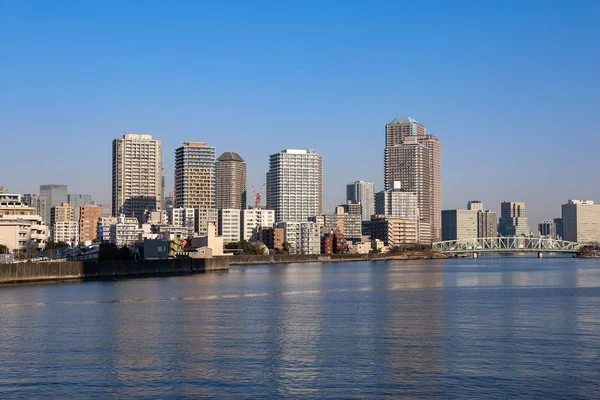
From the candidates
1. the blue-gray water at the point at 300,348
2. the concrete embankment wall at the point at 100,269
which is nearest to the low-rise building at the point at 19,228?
the concrete embankment wall at the point at 100,269

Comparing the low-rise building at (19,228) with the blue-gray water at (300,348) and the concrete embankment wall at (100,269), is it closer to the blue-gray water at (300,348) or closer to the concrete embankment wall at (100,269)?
the concrete embankment wall at (100,269)

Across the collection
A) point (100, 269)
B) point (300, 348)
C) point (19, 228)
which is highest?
point (19, 228)

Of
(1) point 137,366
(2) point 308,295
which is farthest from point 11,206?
(1) point 137,366

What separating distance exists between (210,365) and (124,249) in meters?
113

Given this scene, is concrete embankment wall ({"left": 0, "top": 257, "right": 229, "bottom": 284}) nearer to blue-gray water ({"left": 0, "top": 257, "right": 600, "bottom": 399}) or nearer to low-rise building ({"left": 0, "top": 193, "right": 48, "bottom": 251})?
low-rise building ({"left": 0, "top": 193, "right": 48, "bottom": 251})

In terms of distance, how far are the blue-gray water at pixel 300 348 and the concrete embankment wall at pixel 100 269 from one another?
74.0 ft

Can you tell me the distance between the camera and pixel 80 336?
39.5 meters

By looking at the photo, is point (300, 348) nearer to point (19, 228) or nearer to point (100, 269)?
point (100, 269)

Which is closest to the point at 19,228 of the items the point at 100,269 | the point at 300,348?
the point at 100,269

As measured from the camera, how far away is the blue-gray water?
27.1 meters

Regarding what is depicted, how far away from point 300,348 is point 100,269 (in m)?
73.9

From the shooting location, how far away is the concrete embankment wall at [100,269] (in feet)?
274

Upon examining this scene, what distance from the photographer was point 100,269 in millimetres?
104312

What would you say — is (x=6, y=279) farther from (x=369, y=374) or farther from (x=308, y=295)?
(x=369, y=374)
